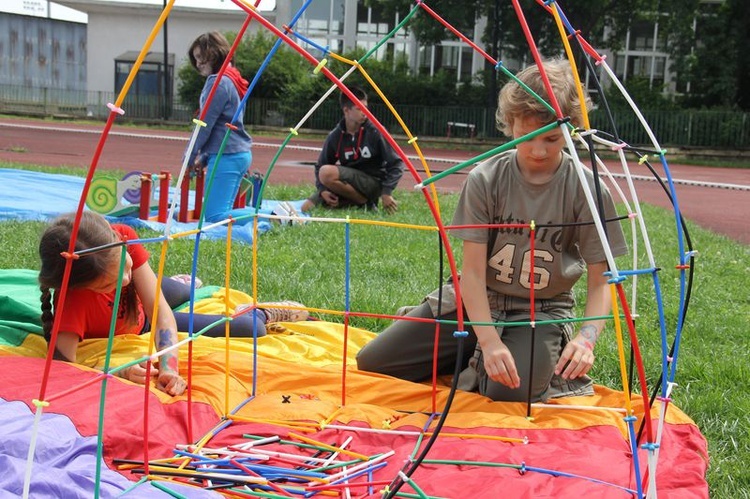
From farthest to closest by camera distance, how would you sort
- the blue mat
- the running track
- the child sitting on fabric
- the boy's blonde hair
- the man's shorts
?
the running track
the man's shorts
the blue mat
the child sitting on fabric
the boy's blonde hair

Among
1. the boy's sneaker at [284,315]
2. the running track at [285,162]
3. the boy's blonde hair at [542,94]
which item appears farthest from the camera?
the running track at [285,162]

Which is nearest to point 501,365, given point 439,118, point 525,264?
point 525,264

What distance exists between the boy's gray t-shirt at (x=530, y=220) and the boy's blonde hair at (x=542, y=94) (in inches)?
8.4

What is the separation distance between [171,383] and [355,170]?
13.9ft

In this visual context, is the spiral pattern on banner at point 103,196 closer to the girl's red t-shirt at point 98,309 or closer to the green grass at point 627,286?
the green grass at point 627,286

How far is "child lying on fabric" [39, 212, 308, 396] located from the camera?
2.42 meters

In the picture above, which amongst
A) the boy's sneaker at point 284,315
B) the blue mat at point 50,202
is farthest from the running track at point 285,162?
the boy's sneaker at point 284,315

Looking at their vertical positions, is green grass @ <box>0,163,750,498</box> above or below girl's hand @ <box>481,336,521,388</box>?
below

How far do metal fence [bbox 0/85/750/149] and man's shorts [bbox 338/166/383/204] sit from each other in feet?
32.1

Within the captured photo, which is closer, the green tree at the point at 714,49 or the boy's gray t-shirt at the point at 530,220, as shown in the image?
the boy's gray t-shirt at the point at 530,220

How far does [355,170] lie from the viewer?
6605 millimetres

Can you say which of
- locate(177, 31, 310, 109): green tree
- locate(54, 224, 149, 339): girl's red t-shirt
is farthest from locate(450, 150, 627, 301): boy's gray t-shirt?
locate(177, 31, 310, 109): green tree

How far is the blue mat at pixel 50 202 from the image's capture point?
5.35 metres

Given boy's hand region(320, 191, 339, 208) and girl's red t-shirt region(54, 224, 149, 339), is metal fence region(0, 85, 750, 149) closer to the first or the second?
boy's hand region(320, 191, 339, 208)
